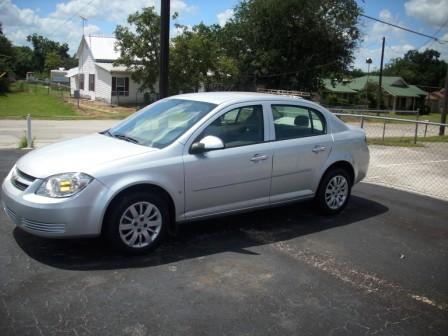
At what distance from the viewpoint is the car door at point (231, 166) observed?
5.00 meters

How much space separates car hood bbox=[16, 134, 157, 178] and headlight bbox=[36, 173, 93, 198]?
54mm

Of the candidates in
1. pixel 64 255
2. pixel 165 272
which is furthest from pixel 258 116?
pixel 64 255

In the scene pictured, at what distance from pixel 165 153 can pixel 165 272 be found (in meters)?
1.20

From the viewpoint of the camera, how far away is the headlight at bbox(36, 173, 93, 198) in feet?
14.2

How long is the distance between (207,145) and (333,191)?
2.37 m

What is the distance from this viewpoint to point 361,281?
4.44m

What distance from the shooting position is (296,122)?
239 inches

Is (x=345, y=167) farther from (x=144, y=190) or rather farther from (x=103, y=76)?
(x=103, y=76)

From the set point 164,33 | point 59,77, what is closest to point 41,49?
point 59,77

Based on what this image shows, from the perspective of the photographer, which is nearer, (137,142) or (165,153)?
Result: (165,153)

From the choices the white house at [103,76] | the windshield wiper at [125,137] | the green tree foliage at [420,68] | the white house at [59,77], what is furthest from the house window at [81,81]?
the green tree foliage at [420,68]

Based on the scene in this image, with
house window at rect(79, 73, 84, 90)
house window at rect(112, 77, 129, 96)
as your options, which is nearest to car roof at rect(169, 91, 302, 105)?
house window at rect(112, 77, 129, 96)

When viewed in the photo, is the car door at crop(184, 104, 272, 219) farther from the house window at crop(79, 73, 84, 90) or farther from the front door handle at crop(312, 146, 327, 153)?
the house window at crop(79, 73, 84, 90)

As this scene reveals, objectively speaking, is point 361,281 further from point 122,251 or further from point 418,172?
point 418,172
